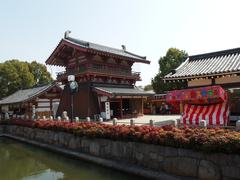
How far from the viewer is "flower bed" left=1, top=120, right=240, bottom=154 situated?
8.60 meters

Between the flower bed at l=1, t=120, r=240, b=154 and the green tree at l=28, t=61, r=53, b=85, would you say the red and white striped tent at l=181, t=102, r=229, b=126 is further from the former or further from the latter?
the green tree at l=28, t=61, r=53, b=85

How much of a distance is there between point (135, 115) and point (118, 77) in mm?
4899

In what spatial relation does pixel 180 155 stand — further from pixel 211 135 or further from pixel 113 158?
pixel 113 158

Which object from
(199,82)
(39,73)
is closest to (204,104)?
(199,82)

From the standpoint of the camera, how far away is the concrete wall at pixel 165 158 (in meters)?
8.55

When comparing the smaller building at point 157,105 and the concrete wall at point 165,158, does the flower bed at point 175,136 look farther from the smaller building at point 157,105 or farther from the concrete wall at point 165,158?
the smaller building at point 157,105

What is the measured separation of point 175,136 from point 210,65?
7154 mm

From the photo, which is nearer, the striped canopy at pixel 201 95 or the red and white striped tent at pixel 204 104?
the striped canopy at pixel 201 95

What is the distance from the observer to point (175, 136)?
33.1 feet

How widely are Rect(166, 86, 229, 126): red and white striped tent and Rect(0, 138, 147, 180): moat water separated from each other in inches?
229

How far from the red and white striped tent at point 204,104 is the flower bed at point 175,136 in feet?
10.8

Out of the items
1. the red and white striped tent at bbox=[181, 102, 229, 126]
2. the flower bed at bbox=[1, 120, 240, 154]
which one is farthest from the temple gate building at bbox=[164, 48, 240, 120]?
the flower bed at bbox=[1, 120, 240, 154]

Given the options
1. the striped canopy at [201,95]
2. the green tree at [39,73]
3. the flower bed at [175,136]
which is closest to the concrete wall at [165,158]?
the flower bed at [175,136]

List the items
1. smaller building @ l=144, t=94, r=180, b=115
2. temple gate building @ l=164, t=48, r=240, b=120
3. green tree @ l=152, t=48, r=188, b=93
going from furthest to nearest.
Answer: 1. green tree @ l=152, t=48, r=188, b=93
2. smaller building @ l=144, t=94, r=180, b=115
3. temple gate building @ l=164, t=48, r=240, b=120
